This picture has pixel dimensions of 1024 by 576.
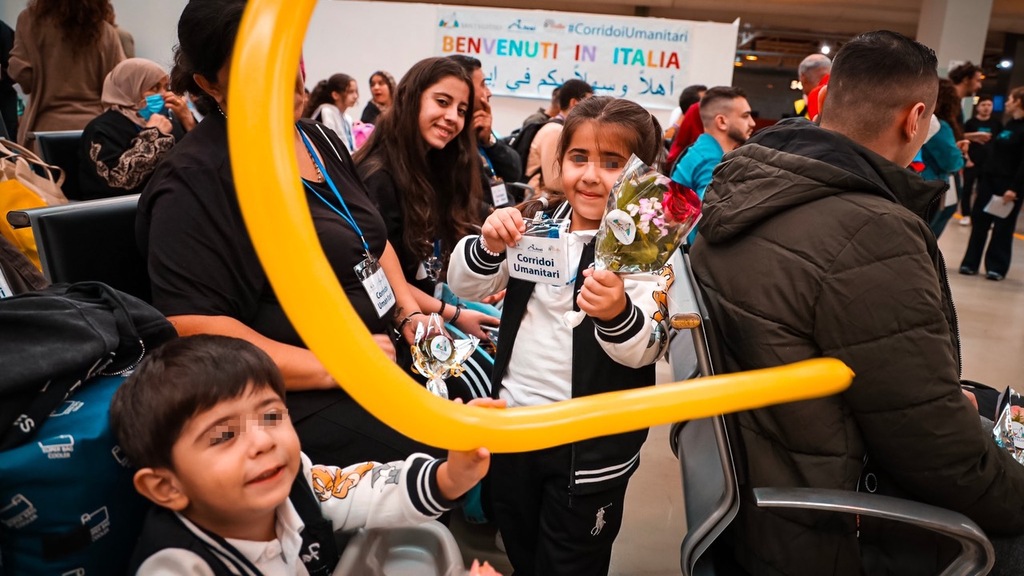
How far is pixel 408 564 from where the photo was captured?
114 cm

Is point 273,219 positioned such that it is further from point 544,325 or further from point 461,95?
point 461,95

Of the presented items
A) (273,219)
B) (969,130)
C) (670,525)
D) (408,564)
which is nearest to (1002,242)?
(969,130)

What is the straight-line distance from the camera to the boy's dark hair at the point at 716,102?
12.2ft

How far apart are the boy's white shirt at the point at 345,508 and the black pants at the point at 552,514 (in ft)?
1.18

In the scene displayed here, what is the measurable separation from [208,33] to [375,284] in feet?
2.11

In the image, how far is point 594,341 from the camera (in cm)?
142

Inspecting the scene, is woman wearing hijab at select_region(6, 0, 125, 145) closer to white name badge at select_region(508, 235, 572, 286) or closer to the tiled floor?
the tiled floor

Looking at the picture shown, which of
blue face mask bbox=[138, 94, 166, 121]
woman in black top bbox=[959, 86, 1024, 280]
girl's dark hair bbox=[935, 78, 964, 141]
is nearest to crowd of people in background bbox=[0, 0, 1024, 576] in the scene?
blue face mask bbox=[138, 94, 166, 121]

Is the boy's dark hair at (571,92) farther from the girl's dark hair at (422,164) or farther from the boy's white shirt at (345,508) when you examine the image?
the boy's white shirt at (345,508)

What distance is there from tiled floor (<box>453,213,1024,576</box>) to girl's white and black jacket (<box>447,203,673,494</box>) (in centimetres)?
79

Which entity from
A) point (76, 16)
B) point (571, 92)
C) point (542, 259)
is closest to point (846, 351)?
point (542, 259)

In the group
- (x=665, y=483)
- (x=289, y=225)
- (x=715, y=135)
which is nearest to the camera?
(x=289, y=225)

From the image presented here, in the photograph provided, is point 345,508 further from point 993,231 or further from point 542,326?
point 993,231

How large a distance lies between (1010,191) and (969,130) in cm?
278
